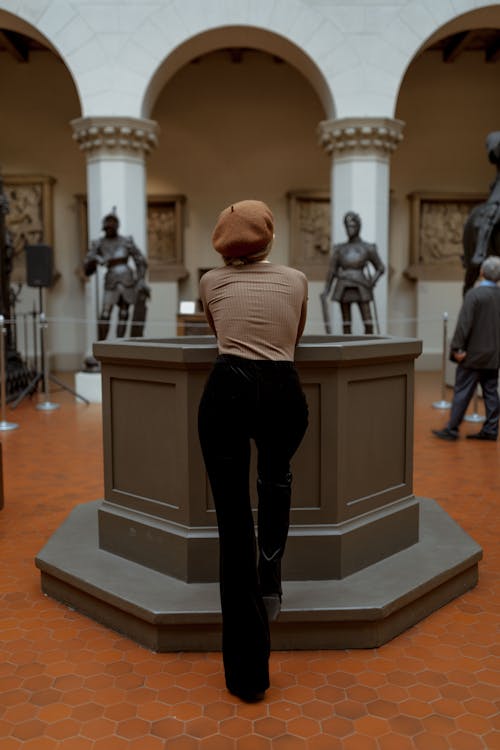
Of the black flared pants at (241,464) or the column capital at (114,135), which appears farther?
the column capital at (114,135)

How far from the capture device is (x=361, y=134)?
1057 cm

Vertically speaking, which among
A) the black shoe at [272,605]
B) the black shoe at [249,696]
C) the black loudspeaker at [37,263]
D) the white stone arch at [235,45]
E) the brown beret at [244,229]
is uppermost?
the white stone arch at [235,45]

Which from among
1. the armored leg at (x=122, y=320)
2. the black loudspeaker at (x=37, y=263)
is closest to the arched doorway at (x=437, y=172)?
the armored leg at (x=122, y=320)

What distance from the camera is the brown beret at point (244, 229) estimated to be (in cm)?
245

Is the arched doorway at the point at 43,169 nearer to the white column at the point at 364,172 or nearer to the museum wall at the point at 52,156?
the museum wall at the point at 52,156

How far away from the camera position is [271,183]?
13992 mm

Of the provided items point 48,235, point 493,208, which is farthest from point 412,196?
point 48,235

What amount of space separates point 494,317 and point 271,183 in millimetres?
8039

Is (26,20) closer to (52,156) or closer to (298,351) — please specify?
(52,156)

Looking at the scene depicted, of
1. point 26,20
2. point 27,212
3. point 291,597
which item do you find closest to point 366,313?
point 26,20

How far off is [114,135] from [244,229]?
880 centimetres

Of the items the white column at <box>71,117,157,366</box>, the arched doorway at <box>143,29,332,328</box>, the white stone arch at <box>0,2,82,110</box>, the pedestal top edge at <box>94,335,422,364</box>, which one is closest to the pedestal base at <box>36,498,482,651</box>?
the pedestal top edge at <box>94,335,422,364</box>

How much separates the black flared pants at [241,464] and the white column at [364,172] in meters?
8.58

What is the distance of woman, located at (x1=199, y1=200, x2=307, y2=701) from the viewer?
241 centimetres
